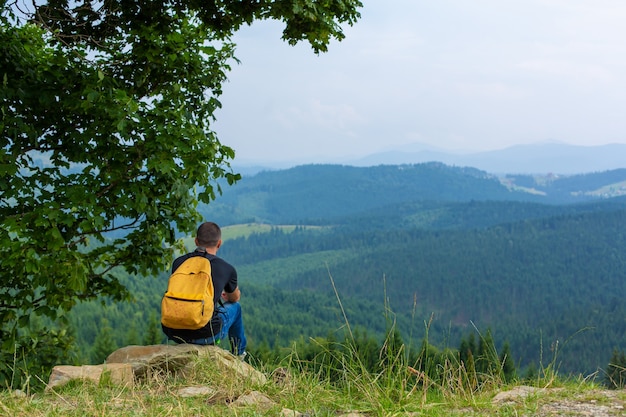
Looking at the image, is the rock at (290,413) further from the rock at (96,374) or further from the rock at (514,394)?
the rock at (96,374)

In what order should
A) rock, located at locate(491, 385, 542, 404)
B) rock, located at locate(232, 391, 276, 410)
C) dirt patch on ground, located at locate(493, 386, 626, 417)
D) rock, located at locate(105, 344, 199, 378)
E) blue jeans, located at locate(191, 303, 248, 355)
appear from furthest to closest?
1. blue jeans, located at locate(191, 303, 248, 355)
2. rock, located at locate(105, 344, 199, 378)
3. rock, located at locate(491, 385, 542, 404)
4. rock, located at locate(232, 391, 276, 410)
5. dirt patch on ground, located at locate(493, 386, 626, 417)

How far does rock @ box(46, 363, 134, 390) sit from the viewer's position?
594 cm

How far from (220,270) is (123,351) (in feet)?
6.11

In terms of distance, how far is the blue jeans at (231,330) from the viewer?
7020 mm

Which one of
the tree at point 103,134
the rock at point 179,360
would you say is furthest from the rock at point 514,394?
the tree at point 103,134

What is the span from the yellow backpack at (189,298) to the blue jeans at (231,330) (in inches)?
16.0

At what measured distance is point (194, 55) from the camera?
32.8 feet

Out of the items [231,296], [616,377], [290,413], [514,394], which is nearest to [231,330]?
[231,296]

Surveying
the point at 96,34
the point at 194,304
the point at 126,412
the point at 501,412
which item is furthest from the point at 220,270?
the point at 96,34

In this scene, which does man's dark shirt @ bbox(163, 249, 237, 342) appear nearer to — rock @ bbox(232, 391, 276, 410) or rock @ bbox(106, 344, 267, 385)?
rock @ bbox(106, 344, 267, 385)

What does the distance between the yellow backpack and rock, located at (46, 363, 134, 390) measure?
717mm

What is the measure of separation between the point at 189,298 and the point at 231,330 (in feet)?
4.65

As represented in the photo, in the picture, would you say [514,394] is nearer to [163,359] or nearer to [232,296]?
[232,296]

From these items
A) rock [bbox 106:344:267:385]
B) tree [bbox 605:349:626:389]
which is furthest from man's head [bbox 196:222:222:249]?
tree [bbox 605:349:626:389]
